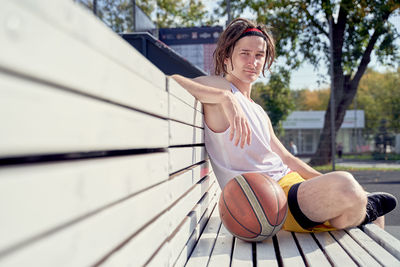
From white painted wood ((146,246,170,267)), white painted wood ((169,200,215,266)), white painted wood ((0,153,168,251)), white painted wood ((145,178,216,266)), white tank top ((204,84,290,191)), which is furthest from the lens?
white tank top ((204,84,290,191))

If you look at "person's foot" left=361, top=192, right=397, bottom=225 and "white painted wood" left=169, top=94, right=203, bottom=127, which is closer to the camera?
"white painted wood" left=169, top=94, right=203, bottom=127

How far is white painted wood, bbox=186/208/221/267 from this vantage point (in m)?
2.06

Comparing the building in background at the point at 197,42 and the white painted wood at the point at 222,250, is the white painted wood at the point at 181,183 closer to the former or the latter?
the white painted wood at the point at 222,250

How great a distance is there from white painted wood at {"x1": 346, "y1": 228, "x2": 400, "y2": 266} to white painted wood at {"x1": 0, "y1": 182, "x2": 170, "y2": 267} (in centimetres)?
135

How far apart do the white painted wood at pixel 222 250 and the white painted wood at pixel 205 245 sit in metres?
0.03

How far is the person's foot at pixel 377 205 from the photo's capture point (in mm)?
2906

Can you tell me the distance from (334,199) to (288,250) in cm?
47

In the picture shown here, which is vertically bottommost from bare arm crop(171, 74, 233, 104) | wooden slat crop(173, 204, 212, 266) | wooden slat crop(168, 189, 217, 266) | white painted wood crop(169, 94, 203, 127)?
wooden slat crop(173, 204, 212, 266)

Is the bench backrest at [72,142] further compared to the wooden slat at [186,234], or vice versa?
the wooden slat at [186,234]

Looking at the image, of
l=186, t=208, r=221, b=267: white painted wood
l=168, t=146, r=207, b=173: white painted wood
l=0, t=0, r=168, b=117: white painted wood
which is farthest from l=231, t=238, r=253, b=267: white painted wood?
l=0, t=0, r=168, b=117: white painted wood

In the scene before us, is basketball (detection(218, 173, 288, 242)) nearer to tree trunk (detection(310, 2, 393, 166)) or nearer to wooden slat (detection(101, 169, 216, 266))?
wooden slat (detection(101, 169, 216, 266))

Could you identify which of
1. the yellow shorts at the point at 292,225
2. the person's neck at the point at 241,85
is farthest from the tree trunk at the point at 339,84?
Result: the yellow shorts at the point at 292,225

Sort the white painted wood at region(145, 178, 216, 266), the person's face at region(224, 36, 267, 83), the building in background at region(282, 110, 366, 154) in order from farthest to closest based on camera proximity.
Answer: the building in background at region(282, 110, 366, 154), the person's face at region(224, 36, 267, 83), the white painted wood at region(145, 178, 216, 266)

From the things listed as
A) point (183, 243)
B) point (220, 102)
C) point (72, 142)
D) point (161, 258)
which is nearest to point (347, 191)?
point (220, 102)
